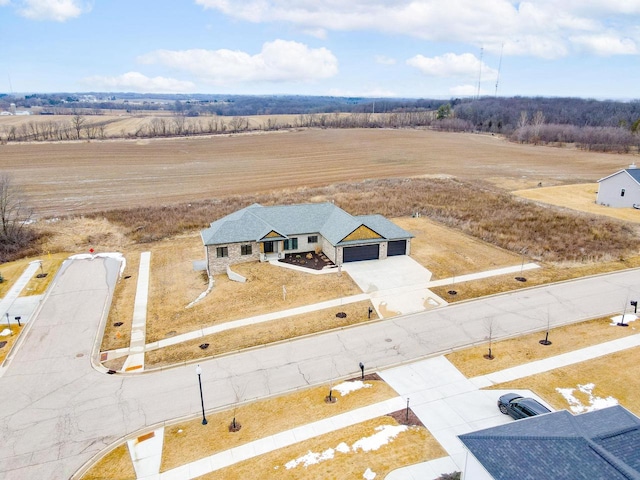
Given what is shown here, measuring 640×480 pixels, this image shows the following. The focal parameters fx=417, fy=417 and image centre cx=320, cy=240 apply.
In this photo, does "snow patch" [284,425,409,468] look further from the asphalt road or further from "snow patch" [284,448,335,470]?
the asphalt road

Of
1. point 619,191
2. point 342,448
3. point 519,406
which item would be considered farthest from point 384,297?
point 619,191

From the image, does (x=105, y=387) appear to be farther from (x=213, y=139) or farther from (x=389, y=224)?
(x=213, y=139)

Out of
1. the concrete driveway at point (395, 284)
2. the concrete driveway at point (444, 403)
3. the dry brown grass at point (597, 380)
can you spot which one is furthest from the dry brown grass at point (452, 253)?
the dry brown grass at point (597, 380)

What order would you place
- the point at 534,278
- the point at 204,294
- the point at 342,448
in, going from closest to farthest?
the point at 342,448 → the point at 204,294 → the point at 534,278

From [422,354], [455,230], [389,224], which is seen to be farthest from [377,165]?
[422,354]

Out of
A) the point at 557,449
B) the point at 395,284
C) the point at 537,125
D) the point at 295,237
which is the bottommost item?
the point at 395,284

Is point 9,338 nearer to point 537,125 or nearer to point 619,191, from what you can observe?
point 619,191

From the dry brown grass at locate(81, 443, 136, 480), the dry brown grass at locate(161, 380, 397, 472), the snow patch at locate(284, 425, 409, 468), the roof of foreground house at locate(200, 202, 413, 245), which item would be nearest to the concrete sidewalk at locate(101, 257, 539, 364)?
the roof of foreground house at locate(200, 202, 413, 245)
